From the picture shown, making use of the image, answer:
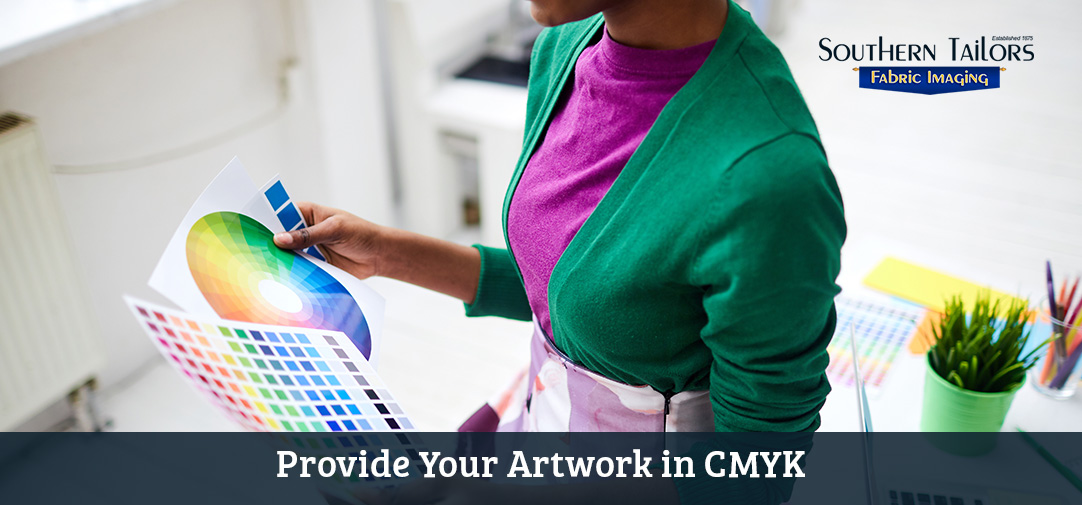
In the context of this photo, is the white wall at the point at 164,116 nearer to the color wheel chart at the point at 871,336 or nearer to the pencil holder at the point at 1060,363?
the color wheel chart at the point at 871,336

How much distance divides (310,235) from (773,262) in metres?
0.53

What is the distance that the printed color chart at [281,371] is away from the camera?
2.68 feet

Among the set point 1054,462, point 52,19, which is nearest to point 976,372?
point 1054,462

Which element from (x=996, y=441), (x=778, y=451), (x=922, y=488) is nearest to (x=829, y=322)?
(x=778, y=451)

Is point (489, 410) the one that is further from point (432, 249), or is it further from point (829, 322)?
point (829, 322)

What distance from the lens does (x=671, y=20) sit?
0.75m

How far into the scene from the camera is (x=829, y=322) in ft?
2.54

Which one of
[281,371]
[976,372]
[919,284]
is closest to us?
[281,371]

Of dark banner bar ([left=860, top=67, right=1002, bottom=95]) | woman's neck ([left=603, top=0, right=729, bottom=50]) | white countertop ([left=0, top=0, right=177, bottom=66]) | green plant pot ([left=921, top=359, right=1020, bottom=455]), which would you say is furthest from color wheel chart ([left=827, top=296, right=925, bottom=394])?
white countertop ([left=0, top=0, right=177, bottom=66])

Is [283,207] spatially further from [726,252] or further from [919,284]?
[919,284]

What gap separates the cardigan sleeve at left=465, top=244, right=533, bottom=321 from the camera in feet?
3.72

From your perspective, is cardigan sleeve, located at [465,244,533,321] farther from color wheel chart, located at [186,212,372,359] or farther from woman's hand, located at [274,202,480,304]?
color wheel chart, located at [186,212,372,359]

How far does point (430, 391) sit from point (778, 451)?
5.14 feet

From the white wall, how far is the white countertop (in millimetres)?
97
